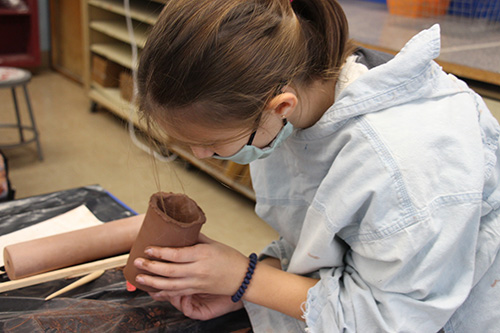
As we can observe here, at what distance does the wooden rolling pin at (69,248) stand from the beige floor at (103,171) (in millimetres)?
715

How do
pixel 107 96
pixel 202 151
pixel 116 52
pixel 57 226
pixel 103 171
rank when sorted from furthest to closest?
pixel 107 96, pixel 116 52, pixel 103 171, pixel 57 226, pixel 202 151

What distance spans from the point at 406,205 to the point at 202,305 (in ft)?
1.44

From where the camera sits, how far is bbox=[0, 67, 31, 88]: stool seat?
8.26 ft

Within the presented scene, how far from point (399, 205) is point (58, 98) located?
3.60 metres

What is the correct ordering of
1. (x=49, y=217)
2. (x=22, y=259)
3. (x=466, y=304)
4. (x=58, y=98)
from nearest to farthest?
(x=466, y=304) < (x=22, y=259) < (x=49, y=217) < (x=58, y=98)

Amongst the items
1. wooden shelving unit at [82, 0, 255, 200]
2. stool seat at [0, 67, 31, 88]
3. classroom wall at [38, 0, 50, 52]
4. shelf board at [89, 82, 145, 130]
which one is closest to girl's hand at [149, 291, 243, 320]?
stool seat at [0, 67, 31, 88]

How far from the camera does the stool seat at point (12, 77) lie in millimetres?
2517

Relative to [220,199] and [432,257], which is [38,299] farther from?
[220,199]

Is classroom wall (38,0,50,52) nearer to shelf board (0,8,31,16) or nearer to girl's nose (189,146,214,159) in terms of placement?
shelf board (0,8,31,16)

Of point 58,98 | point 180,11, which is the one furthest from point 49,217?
point 58,98

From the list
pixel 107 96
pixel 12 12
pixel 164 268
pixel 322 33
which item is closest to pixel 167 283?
pixel 164 268

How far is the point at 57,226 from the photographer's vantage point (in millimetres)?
1164

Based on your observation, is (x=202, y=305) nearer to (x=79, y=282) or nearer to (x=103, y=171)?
(x=79, y=282)

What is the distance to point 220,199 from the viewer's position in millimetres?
2576
